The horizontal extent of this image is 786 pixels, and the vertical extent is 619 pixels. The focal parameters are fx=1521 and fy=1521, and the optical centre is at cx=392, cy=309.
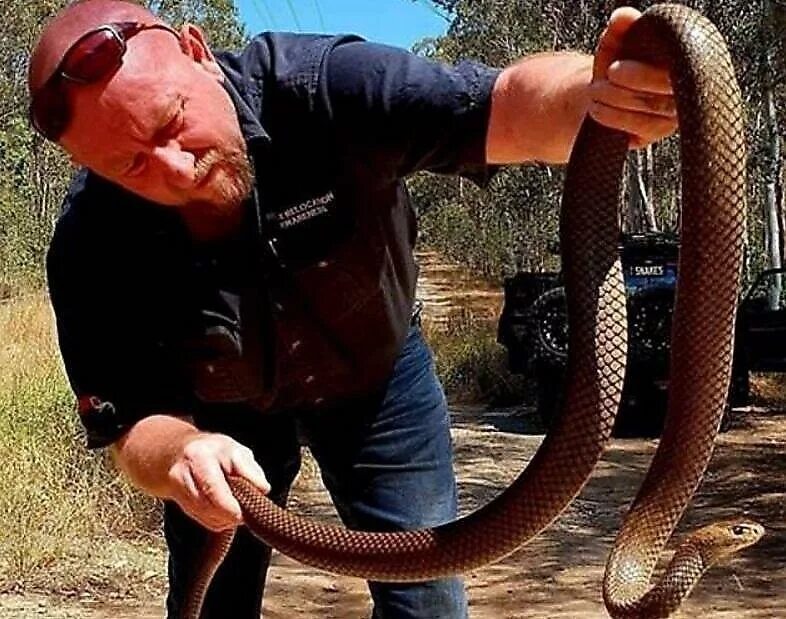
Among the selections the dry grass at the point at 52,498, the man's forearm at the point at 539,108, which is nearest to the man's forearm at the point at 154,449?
the man's forearm at the point at 539,108

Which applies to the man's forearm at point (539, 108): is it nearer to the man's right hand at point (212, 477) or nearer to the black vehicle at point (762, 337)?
the man's right hand at point (212, 477)

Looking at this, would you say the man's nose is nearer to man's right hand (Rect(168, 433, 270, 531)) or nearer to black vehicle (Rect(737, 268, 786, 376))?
man's right hand (Rect(168, 433, 270, 531))

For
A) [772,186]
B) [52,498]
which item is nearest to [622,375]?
[52,498]

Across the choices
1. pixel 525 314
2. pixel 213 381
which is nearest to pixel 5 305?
pixel 525 314

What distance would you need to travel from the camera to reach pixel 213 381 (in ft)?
11.3

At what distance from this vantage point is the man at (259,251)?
288 cm

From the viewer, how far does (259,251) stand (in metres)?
3.29

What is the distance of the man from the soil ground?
3.84 meters

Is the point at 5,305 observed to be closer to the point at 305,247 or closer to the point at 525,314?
the point at 525,314

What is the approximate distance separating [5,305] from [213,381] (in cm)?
1272

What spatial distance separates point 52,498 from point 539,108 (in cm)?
546

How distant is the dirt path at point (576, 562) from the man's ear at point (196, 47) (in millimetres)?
4581

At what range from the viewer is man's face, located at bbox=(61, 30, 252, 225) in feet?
9.41

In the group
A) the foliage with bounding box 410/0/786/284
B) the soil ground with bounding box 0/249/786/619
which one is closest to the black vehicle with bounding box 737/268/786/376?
the soil ground with bounding box 0/249/786/619
